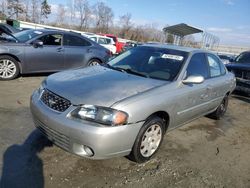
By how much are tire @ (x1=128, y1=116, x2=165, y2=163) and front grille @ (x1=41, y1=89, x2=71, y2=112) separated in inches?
38.7

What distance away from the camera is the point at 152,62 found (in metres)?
4.66

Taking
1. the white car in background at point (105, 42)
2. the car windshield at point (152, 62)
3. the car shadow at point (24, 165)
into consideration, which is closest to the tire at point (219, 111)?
the car windshield at point (152, 62)

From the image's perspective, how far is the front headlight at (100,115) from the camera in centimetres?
322

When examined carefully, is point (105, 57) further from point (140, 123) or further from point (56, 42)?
point (140, 123)

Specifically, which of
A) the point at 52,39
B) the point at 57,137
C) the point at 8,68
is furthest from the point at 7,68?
the point at 57,137

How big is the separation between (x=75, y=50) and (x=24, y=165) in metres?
6.04

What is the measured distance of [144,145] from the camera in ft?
12.4

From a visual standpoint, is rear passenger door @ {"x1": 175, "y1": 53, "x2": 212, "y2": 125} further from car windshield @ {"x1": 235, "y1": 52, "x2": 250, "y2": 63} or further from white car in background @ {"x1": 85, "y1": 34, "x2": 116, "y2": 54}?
white car in background @ {"x1": 85, "y1": 34, "x2": 116, "y2": 54}

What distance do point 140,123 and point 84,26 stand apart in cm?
6189

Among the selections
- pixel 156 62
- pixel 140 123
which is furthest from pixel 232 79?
pixel 140 123

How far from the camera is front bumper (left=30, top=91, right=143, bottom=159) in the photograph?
10.4 feet

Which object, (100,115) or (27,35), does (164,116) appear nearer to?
(100,115)

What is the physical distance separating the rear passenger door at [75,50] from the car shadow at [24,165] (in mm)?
5022

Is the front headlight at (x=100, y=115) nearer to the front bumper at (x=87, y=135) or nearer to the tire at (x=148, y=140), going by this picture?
the front bumper at (x=87, y=135)
